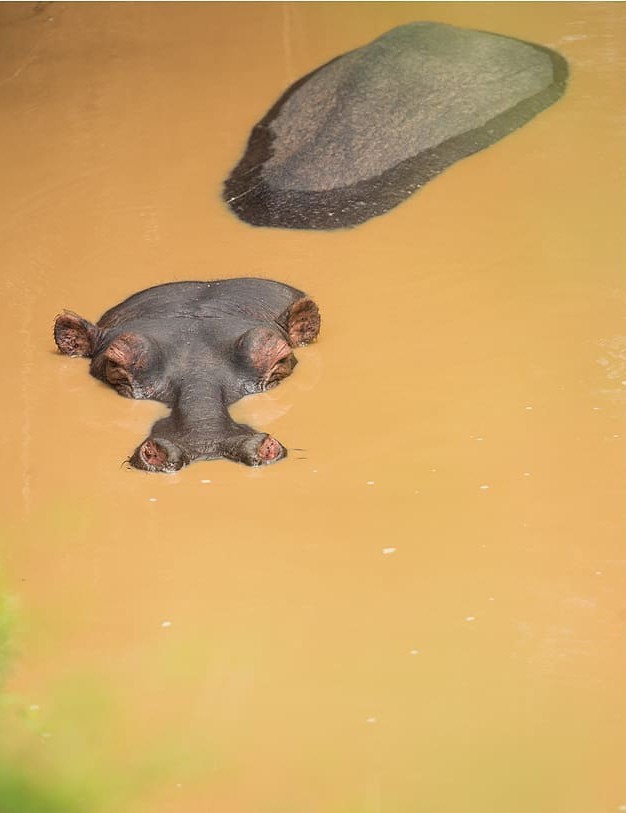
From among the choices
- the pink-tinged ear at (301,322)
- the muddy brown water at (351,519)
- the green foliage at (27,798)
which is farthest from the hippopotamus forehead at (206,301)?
the green foliage at (27,798)

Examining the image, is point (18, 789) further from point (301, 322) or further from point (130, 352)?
point (301, 322)

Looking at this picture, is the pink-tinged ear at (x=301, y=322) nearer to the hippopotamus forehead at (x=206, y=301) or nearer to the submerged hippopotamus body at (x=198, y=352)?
the submerged hippopotamus body at (x=198, y=352)

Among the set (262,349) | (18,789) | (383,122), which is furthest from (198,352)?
(383,122)

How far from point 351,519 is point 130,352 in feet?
5.10

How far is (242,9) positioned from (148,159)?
381cm

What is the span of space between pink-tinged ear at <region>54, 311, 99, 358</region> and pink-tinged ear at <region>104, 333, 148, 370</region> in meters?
0.46

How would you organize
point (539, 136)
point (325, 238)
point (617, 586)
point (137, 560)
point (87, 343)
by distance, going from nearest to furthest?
point (617, 586) → point (137, 560) → point (87, 343) → point (325, 238) → point (539, 136)

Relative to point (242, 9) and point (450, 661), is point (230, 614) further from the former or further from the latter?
point (242, 9)

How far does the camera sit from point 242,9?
13.1 metres

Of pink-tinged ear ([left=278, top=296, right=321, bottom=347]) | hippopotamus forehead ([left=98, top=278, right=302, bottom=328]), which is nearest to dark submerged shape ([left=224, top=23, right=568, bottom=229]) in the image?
hippopotamus forehead ([left=98, top=278, right=302, bottom=328])

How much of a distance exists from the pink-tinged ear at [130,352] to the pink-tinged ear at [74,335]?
1.51ft

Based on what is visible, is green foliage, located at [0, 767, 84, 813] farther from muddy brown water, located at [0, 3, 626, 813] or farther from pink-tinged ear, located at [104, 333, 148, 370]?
pink-tinged ear, located at [104, 333, 148, 370]

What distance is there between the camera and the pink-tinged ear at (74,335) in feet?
22.5

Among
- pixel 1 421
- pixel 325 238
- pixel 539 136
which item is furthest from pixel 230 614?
pixel 539 136
